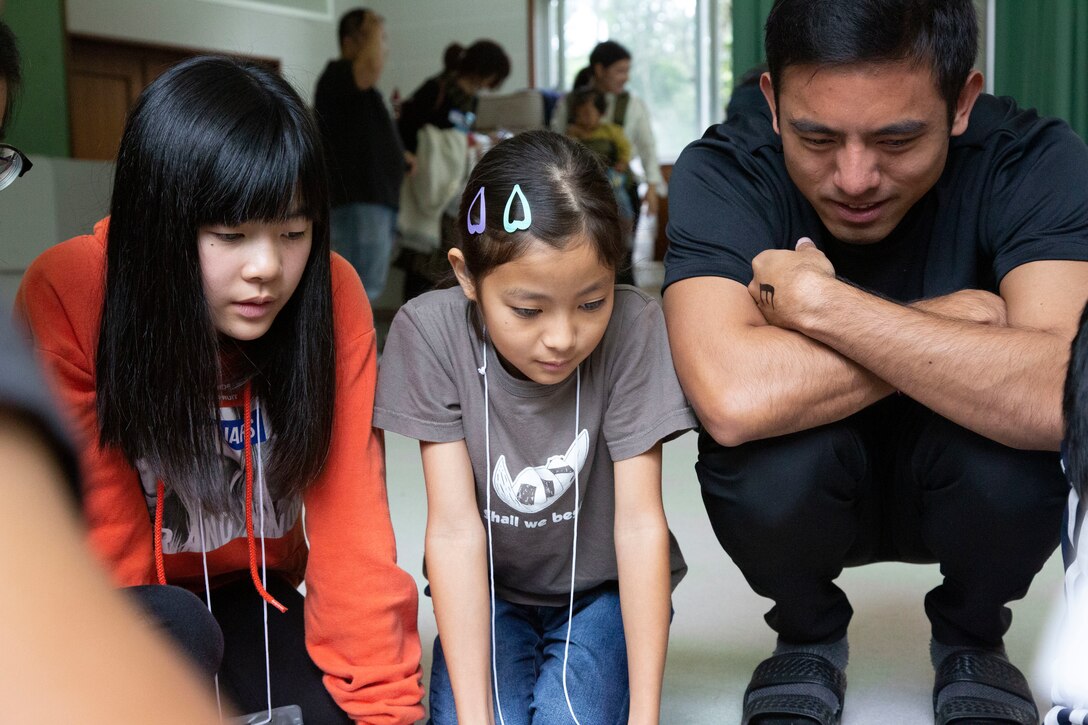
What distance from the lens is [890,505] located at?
1399 millimetres

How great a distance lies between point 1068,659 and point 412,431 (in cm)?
68

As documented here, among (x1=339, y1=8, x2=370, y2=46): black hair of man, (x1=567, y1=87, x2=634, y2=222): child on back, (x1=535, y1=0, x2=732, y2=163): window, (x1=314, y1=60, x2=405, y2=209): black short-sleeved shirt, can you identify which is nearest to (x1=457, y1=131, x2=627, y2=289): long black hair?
(x1=314, y1=60, x2=405, y2=209): black short-sleeved shirt

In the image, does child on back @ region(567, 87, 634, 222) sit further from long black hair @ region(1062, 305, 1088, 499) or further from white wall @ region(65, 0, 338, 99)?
long black hair @ region(1062, 305, 1088, 499)

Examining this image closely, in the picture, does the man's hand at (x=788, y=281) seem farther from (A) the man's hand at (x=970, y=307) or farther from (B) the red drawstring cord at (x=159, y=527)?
(B) the red drawstring cord at (x=159, y=527)

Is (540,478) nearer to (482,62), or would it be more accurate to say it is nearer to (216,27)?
(482,62)

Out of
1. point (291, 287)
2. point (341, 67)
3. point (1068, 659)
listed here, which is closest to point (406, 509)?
point (291, 287)

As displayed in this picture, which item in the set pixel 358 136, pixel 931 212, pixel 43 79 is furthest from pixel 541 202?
pixel 43 79

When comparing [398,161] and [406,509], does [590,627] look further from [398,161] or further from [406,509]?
[398,161]

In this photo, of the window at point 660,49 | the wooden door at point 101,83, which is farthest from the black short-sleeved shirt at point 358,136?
the window at point 660,49

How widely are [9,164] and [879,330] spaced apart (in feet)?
3.08

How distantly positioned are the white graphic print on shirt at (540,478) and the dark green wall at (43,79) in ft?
17.4

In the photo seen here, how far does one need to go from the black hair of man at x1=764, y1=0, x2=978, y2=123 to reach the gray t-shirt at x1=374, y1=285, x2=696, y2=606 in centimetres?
38

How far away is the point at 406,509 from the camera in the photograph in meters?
2.34

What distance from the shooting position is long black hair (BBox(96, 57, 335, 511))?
3.50 ft
